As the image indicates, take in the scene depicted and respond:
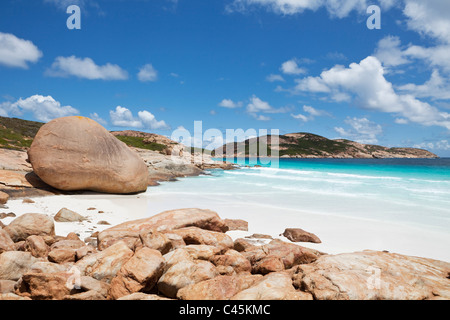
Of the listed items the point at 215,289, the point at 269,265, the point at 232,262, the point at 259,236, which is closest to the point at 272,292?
the point at 215,289

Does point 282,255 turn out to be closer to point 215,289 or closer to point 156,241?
point 215,289

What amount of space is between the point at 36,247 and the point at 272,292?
500cm

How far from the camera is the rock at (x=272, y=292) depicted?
357cm

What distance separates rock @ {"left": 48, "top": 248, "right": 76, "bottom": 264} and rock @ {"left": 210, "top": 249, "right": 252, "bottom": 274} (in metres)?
2.88

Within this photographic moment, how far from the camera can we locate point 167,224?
282 inches

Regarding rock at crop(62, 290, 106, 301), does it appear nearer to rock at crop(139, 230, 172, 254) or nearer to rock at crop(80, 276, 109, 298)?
rock at crop(80, 276, 109, 298)

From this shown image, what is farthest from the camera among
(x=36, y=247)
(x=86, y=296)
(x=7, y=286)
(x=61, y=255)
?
(x=36, y=247)

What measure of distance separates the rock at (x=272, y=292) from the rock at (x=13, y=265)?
3947 mm

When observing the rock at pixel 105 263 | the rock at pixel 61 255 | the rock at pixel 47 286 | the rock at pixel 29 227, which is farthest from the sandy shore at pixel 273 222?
the rock at pixel 47 286

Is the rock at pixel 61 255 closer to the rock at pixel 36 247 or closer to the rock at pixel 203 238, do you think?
the rock at pixel 36 247

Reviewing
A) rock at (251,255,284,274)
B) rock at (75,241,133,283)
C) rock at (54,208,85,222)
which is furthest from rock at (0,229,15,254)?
rock at (251,255,284,274)
